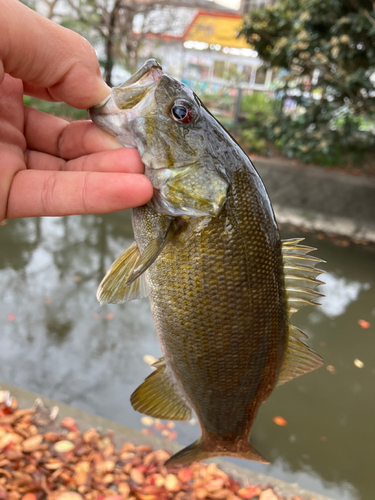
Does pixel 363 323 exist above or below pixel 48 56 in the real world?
below

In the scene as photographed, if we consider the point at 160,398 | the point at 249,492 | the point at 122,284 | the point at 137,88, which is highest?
the point at 137,88

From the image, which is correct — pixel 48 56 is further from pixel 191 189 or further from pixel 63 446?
pixel 63 446

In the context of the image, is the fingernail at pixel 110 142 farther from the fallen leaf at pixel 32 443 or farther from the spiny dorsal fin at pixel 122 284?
the fallen leaf at pixel 32 443

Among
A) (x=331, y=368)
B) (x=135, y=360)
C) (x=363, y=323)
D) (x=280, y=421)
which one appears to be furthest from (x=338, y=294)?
(x=135, y=360)

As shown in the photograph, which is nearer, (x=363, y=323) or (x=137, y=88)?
(x=137, y=88)

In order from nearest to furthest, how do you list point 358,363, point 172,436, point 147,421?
point 172,436, point 147,421, point 358,363

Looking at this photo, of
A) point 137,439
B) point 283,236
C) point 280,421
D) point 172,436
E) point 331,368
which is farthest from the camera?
point 283,236

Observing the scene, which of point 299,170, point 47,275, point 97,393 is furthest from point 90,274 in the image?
point 299,170
